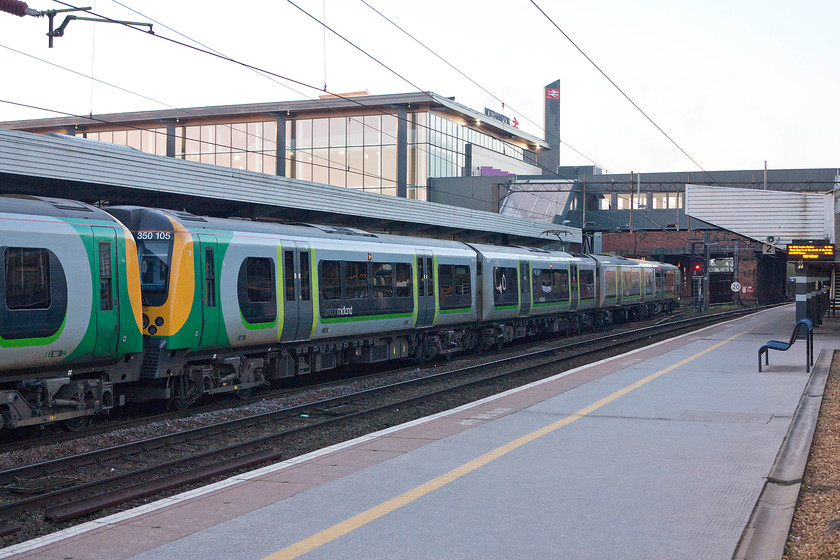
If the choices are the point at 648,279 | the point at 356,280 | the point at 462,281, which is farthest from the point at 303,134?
the point at 356,280

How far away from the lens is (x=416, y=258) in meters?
19.5

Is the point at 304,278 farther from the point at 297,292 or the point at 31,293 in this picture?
the point at 31,293

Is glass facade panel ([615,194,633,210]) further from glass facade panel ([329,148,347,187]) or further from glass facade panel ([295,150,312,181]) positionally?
glass facade panel ([295,150,312,181])

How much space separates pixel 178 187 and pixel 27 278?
1001 centimetres

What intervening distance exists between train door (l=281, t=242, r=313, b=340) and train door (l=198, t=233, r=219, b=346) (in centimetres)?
180

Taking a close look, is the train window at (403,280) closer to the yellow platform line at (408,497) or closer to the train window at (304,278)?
the train window at (304,278)

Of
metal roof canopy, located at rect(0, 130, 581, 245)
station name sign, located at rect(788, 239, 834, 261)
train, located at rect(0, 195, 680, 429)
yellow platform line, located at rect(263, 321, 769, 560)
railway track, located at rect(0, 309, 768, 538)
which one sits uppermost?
metal roof canopy, located at rect(0, 130, 581, 245)

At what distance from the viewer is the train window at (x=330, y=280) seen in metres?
15.9

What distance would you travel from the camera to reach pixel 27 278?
10070 millimetres

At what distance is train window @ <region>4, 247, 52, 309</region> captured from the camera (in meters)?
9.88

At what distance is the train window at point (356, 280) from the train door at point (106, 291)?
5937 mm

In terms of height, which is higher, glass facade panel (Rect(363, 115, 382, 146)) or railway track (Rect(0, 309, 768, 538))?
glass facade panel (Rect(363, 115, 382, 146))

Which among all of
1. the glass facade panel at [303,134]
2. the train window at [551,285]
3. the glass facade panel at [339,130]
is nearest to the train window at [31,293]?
the train window at [551,285]

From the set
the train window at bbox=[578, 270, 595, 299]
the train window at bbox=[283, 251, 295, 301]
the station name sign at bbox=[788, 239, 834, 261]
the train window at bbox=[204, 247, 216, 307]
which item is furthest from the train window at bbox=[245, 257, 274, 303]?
the station name sign at bbox=[788, 239, 834, 261]
